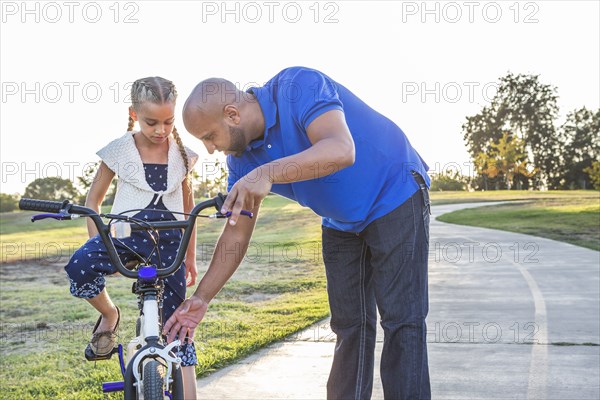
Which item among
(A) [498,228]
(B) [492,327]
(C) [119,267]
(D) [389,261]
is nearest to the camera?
(C) [119,267]

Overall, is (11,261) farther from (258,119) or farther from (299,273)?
(258,119)

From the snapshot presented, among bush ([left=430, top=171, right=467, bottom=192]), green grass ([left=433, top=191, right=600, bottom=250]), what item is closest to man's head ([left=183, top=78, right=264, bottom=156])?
green grass ([left=433, top=191, right=600, bottom=250])

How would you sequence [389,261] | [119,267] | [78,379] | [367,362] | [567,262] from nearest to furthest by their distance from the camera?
1. [119,267]
2. [389,261]
3. [367,362]
4. [78,379]
5. [567,262]

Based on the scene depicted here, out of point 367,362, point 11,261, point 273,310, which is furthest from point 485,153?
point 367,362

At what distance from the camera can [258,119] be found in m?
3.46

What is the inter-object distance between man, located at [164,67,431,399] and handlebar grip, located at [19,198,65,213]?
549mm

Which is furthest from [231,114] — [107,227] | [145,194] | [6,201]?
[6,201]

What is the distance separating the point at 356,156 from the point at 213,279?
2.55ft

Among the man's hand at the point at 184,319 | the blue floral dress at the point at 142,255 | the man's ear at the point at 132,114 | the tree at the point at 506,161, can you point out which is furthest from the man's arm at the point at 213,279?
the tree at the point at 506,161

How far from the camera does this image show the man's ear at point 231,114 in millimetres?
3258

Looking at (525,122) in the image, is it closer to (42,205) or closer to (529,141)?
(529,141)

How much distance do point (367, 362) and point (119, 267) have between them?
5.28 feet

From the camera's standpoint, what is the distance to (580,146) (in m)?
79.9

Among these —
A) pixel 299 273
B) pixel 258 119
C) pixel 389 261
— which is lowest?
pixel 299 273
